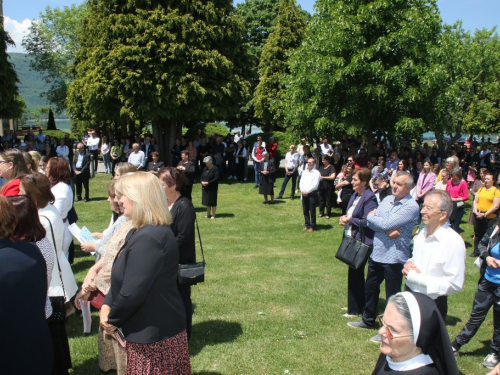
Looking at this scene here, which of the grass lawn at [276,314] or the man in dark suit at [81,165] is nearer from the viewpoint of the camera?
the grass lawn at [276,314]

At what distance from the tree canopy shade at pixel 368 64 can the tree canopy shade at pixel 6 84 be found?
1662 cm

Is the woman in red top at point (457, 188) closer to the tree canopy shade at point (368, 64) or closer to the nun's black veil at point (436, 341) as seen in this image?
the tree canopy shade at point (368, 64)

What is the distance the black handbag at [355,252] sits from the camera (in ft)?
19.8

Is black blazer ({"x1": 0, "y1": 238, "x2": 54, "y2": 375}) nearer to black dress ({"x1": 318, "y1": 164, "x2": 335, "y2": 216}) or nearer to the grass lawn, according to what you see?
the grass lawn

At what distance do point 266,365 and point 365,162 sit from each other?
475 inches

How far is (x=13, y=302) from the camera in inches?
124

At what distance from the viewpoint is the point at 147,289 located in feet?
10.5

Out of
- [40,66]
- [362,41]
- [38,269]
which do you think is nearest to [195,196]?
[362,41]

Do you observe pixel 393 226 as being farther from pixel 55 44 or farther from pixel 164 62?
pixel 55 44

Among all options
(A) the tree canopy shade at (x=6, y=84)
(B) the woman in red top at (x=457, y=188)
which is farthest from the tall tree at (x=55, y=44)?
(B) the woman in red top at (x=457, y=188)

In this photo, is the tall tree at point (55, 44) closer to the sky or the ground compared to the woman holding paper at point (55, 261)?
closer to the sky

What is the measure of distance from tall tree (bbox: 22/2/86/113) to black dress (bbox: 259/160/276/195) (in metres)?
36.6

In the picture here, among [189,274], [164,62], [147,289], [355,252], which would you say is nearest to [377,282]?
[355,252]

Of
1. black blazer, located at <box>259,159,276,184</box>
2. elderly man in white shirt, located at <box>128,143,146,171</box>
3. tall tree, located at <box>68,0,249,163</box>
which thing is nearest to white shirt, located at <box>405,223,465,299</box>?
black blazer, located at <box>259,159,276,184</box>
